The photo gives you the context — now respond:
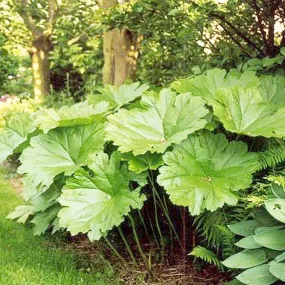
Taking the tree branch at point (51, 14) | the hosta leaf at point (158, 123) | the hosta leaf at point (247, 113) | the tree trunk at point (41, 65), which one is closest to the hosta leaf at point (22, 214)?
the hosta leaf at point (158, 123)

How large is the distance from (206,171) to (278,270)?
0.61 meters

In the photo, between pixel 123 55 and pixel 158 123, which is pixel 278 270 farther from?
pixel 123 55

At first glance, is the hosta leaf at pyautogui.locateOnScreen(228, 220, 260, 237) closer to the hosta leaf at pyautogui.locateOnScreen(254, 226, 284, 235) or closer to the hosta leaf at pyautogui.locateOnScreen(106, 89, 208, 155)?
the hosta leaf at pyautogui.locateOnScreen(254, 226, 284, 235)

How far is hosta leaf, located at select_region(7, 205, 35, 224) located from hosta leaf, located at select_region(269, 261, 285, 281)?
6.78 feet

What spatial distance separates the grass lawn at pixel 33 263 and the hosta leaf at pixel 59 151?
527mm

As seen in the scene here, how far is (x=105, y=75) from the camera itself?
5.98 meters

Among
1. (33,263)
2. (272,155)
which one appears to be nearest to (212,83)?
(272,155)

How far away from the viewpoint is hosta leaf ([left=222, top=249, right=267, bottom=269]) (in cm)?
204

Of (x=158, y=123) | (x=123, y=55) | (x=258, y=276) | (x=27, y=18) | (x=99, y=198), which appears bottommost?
(x=258, y=276)

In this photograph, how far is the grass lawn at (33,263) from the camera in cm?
261

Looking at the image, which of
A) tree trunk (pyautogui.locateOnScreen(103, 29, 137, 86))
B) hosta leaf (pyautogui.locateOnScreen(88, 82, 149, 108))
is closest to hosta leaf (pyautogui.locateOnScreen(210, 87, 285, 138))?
hosta leaf (pyautogui.locateOnScreen(88, 82, 149, 108))

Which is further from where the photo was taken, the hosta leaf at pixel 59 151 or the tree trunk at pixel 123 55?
the tree trunk at pixel 123 55

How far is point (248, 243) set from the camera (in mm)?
2096

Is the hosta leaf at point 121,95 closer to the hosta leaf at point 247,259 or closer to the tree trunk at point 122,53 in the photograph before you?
the hosta leaf at point 247,259
